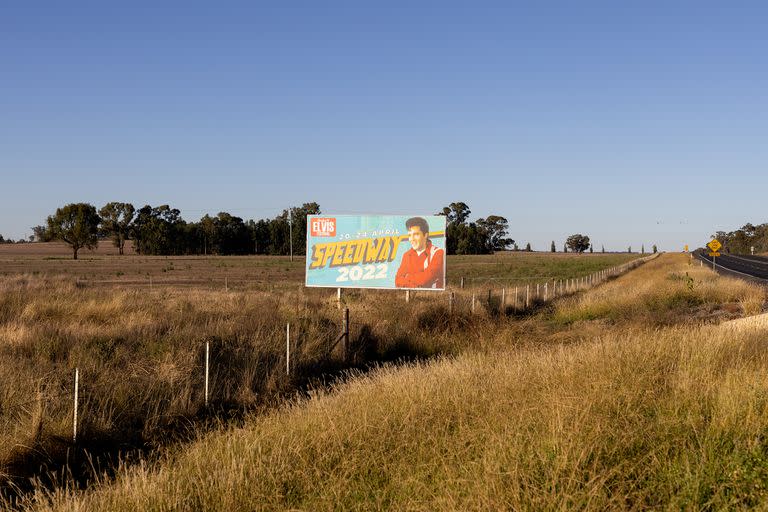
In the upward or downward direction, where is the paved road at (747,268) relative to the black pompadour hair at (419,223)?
downward

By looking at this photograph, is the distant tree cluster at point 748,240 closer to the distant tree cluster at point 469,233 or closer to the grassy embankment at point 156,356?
the distant tree cluster at point 469,233

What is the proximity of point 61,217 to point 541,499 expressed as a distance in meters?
132

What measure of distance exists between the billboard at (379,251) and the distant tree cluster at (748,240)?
6275 inches

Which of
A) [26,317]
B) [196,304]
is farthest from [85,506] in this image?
[196,304]

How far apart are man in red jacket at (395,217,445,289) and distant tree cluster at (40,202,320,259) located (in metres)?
110

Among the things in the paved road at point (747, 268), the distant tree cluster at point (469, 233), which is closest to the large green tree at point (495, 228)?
the distant tree cluster at point (469, 233)

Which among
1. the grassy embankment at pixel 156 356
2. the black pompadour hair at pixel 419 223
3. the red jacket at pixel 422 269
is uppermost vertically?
the black pompadour hair at pixel 419 223

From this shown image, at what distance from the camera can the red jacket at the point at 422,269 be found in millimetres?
Answer: 27031

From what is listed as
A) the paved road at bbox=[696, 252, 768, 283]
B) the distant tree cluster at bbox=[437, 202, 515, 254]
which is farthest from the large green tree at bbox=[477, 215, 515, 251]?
the paved road at bbox=[696, 252, 768, 283]

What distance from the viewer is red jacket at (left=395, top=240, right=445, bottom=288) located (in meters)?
27.0

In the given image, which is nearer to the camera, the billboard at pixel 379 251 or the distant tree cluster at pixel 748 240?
the billboard at pixel 379 251

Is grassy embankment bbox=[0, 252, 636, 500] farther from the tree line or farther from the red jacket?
the tree line

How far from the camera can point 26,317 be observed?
1844 cm

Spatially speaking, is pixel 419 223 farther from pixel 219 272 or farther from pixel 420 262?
pixel 219 272
